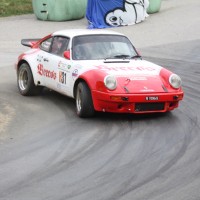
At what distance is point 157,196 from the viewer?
6.16 m

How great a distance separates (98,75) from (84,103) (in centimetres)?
52

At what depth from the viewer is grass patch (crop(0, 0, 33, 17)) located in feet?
102

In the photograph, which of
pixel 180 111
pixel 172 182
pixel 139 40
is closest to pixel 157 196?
pixel 172 182

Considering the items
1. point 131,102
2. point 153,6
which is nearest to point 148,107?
point 131,102

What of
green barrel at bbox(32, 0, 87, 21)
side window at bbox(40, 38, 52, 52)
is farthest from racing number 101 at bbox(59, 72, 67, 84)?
green barrel at bbox(32, 0, 87, 21)

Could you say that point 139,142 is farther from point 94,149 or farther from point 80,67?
point 80,67

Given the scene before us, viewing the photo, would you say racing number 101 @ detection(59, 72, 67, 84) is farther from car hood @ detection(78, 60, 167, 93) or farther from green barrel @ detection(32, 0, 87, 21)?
green barrel @ detection(32, 0, 87, 21)

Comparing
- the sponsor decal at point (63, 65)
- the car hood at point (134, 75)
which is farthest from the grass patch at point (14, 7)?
→ the car hood at point (134, 75)

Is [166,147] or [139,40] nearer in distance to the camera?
[166,147]

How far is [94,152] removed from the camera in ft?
26.1

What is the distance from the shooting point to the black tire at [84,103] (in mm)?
9836

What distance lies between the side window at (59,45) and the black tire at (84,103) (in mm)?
1377

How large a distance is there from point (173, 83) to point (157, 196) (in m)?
4.19

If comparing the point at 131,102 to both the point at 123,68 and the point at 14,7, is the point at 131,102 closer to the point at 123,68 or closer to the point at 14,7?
the point at 123,68
